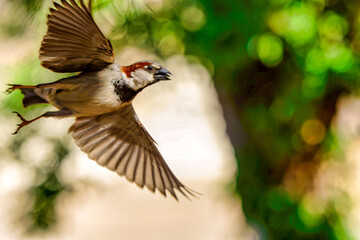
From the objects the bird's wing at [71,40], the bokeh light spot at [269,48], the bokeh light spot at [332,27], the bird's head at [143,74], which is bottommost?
the bokeh light spot at [332,27]

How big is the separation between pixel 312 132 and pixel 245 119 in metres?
0.39

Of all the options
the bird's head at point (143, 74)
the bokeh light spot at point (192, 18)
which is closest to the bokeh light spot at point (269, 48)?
the bokeh light spot at point (192, 18)

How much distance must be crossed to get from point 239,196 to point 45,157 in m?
1.18

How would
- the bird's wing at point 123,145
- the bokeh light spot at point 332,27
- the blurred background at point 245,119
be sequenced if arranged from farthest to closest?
the bokeh light spot at point 332,27 < the blurred background at point 245,119 < the bird's wing at point 123,145

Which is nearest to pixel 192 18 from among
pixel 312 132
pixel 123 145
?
pixel 312 132

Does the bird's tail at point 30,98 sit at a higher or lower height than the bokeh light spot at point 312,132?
higher

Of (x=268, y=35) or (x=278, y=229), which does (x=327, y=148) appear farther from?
(x=268, y=35)

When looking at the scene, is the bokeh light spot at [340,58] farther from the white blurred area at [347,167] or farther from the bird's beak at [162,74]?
the bird's beak at [162,74]

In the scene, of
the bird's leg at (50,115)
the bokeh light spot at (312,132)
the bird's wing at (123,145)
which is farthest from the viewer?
the bokeh light spot at (312,132)

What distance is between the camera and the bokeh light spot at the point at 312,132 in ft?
10.9

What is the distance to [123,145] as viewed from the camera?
133cm

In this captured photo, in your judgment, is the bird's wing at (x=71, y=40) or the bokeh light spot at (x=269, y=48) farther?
the bokeh light spot at (x=269, y=48)

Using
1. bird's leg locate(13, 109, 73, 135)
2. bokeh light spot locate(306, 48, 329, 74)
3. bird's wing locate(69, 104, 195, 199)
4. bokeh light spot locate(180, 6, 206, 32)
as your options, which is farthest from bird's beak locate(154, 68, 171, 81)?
bokeh light spot locate(306, 48, 329, 74)

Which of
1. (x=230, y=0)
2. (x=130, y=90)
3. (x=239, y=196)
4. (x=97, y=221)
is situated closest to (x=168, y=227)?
(x=97, y=221)
